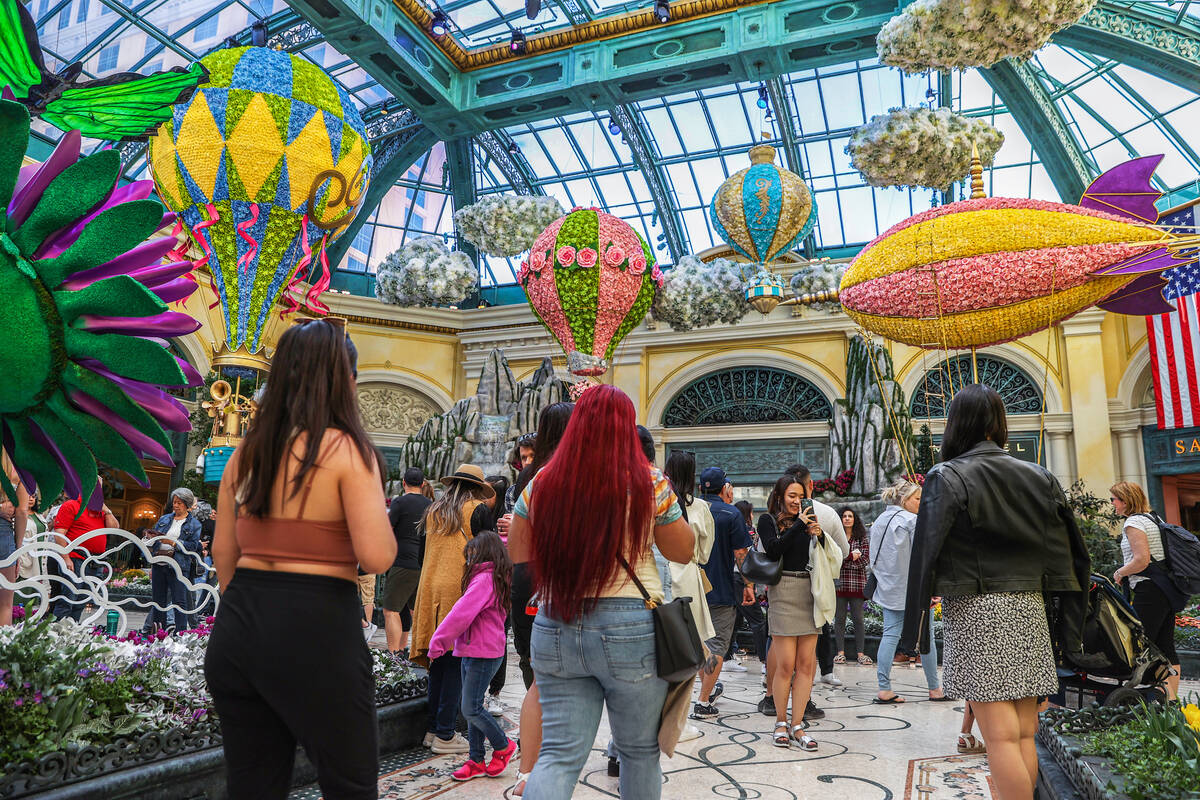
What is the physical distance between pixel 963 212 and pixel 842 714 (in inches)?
126

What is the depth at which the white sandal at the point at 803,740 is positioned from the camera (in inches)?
170

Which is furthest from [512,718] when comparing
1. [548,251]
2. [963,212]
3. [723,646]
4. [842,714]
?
[548,251]

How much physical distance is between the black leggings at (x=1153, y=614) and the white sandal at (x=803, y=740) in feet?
7.30

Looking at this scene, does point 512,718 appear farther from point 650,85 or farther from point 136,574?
point 650,85

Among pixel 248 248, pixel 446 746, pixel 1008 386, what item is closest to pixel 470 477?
pixel 446 746

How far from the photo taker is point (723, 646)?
17.4ft

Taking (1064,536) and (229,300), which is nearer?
(1064,536)

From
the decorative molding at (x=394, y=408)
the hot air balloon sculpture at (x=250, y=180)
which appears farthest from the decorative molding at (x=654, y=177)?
the hot air balloon sculpture at (x=250, y=180)

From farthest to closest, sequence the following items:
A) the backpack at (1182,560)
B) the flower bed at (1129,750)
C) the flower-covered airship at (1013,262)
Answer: the backpack at (1182,560) → the flower-covered airship at (1013,262) → the flower bed at (1129,750)

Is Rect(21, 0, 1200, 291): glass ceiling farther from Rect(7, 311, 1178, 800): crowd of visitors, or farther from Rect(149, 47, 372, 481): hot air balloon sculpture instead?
Rect(7, 311, 1178, 800): crowd of visitors

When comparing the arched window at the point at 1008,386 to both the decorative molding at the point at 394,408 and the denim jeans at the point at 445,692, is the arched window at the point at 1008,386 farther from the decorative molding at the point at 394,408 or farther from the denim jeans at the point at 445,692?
the denim jeans at the point at 445,692

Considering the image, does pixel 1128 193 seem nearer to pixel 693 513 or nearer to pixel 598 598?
pixel 693 513

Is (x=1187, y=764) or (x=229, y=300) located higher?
(x=229, y=300)

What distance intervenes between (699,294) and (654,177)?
8.04 metres
